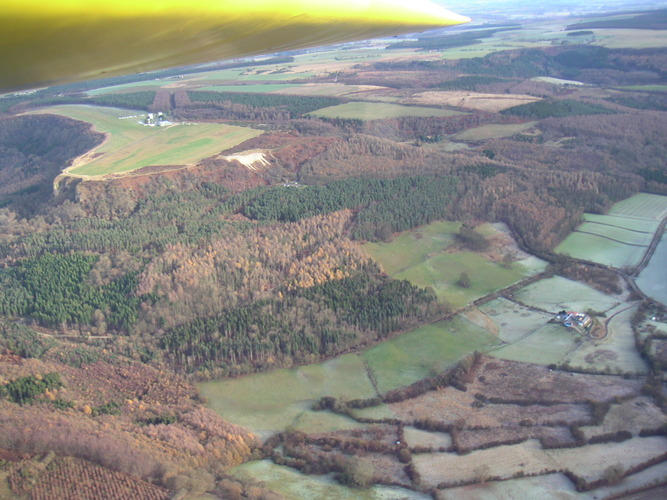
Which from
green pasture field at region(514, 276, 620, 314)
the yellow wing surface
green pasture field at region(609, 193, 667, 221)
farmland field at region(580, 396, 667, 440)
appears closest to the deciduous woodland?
farmland field at region(580, 396, 667, 440)

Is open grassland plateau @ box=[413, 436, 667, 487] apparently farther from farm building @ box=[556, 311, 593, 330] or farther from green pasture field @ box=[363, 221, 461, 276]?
green pasture field @ box=[363, 221, 461, 276]

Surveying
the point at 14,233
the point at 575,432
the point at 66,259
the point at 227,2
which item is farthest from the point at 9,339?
the point at 227,2

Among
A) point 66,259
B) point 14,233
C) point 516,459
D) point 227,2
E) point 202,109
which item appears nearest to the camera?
point 227,2

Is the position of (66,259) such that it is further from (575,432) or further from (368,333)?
(575,432)

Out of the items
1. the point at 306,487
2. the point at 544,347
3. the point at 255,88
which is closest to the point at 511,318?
the point at 544,347

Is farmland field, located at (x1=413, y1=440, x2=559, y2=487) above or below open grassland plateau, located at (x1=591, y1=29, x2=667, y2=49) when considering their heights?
below

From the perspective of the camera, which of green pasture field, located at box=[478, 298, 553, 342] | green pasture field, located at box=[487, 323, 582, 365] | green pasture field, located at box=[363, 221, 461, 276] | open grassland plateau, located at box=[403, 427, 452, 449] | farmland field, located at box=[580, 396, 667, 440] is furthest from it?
green pasture field, located at box=[363, 221, 461, 276]
